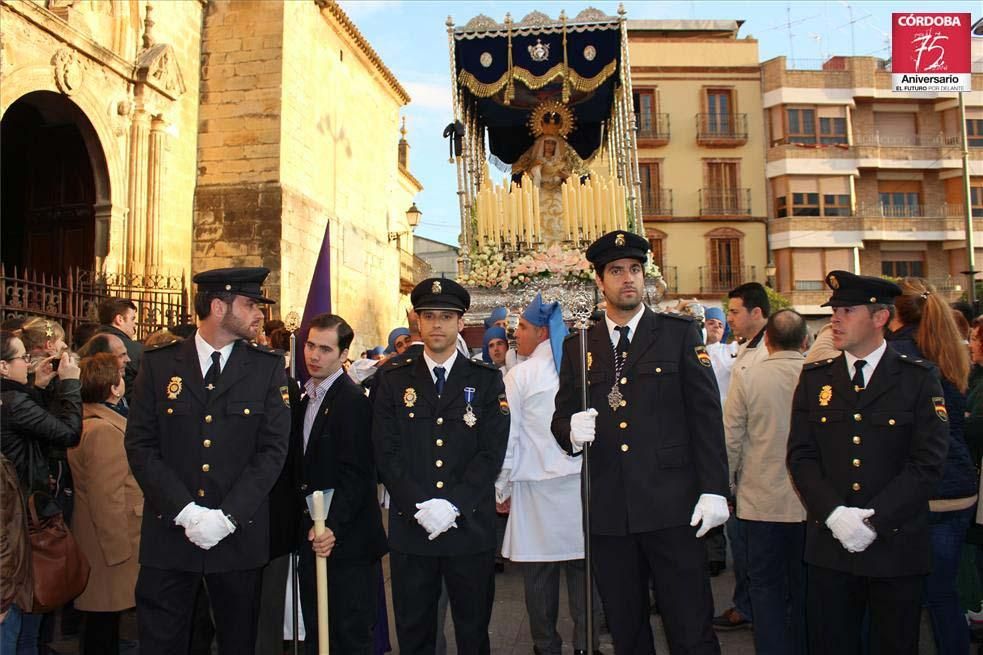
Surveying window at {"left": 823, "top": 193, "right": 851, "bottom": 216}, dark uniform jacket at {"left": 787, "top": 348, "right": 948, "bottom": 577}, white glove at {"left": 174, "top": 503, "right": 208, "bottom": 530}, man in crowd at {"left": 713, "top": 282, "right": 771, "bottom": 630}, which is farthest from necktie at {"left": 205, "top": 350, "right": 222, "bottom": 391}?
window at {"left": 823, "top": 193, "right": 851, "bottom": 216}

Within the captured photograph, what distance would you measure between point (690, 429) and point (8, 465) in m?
3.25

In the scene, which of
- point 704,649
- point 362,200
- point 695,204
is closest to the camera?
point 704,649

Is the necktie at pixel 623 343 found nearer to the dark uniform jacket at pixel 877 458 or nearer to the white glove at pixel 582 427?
the white glove at pixel 582 427

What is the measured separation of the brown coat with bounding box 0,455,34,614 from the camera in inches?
150

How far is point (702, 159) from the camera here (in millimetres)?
34719

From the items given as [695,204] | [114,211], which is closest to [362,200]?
[114,211]

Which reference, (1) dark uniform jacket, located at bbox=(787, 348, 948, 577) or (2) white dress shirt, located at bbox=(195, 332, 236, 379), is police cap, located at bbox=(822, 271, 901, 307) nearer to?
(1) dark uniform jacket, located at bbox=(787, 348, 948, 577)

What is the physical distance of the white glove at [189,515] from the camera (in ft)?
11.6

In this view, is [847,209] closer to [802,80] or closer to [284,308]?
[802,80]

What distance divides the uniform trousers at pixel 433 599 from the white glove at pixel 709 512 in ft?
3.59

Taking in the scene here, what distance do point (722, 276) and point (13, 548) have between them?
33.1m

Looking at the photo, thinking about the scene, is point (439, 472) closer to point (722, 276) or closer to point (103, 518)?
point (103, 518)

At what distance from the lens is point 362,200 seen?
71.7ft

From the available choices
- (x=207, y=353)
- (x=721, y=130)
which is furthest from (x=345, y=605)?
(x=721, y=130)
